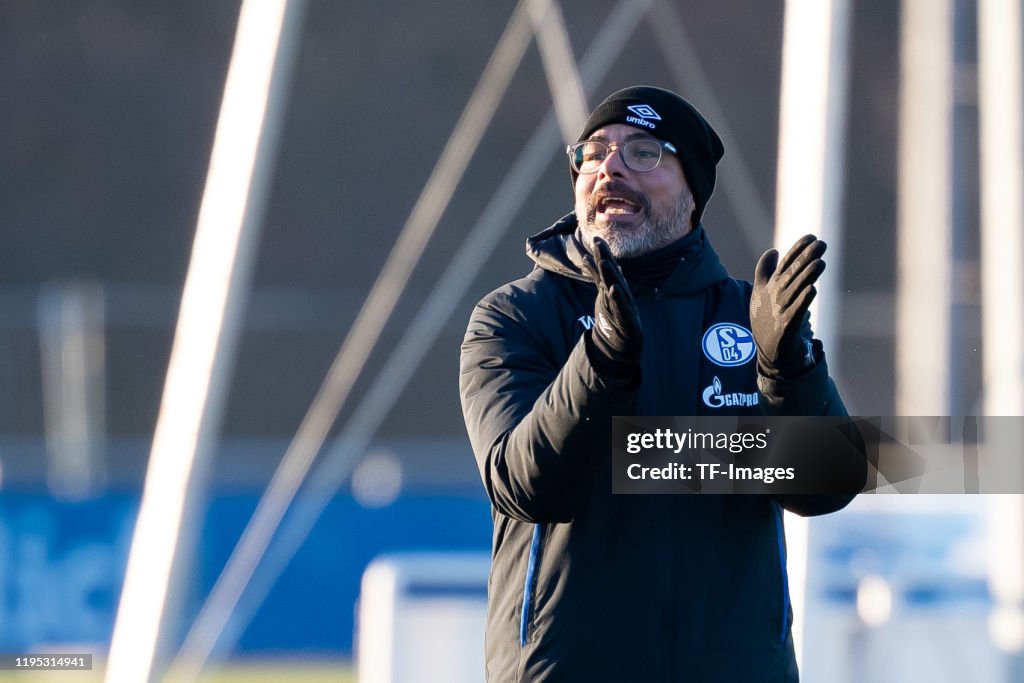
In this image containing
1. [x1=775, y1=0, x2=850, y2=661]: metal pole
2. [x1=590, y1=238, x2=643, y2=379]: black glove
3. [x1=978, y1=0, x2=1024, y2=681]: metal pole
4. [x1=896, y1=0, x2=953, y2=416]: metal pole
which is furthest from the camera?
[x1=896, y1=0, x2=953, y2=416]: metal pole

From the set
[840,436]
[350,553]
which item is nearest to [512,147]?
[350,553]

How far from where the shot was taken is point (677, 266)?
8.36ft

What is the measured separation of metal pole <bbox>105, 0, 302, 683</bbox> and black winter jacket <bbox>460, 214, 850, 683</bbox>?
2.45 metres

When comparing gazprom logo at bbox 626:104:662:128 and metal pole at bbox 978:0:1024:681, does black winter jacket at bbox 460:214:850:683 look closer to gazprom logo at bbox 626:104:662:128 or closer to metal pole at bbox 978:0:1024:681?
gazprom logo at bbox 626:104:662:128

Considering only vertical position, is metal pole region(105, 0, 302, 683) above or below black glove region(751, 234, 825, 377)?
above

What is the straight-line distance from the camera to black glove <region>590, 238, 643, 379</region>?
2158 mm

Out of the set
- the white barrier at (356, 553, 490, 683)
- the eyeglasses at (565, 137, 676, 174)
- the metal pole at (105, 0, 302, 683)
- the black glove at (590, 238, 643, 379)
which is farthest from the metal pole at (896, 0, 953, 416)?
the black glove at (590, 238, 643, 379)

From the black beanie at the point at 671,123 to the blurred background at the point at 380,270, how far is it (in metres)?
1.93

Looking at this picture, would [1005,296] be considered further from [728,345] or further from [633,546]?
[633,546]

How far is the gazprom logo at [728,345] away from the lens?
8.18 ft

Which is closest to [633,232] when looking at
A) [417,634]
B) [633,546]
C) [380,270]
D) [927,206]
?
[633,546]

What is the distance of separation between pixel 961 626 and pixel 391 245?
12964 millimetres

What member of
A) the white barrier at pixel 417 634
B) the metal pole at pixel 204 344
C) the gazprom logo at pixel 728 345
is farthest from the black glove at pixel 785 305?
the metal pole at pixel 204 344

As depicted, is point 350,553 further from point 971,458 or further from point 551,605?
point 551,605
